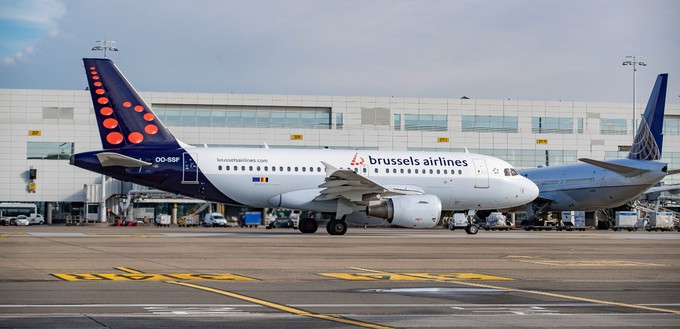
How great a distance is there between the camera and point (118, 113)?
127ft

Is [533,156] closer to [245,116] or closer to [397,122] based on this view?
[397,122]

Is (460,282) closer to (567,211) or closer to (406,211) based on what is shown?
(406,211)

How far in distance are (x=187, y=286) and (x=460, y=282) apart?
5.05 meters

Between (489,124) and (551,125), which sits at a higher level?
(551,125)

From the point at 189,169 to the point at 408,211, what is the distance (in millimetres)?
9531

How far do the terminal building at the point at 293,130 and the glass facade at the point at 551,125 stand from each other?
0.30 feet

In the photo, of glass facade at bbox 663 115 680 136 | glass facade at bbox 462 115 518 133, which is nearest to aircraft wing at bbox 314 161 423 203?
glass facade at bbox 462 115 518 133

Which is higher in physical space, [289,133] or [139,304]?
[289,133]

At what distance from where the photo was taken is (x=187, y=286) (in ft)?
49.0

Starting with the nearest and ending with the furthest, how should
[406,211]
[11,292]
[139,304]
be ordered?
[139,304], [11,292], [406,211]

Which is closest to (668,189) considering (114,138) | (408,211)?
→ (408,211)

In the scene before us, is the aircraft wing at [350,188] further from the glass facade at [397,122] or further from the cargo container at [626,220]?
the glass facade at [397,122]

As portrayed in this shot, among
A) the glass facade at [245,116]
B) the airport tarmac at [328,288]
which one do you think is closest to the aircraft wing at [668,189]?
the glass facade at [245,116]

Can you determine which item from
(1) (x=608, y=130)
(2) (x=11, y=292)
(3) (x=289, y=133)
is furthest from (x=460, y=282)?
(1) (x=608, y=130)
